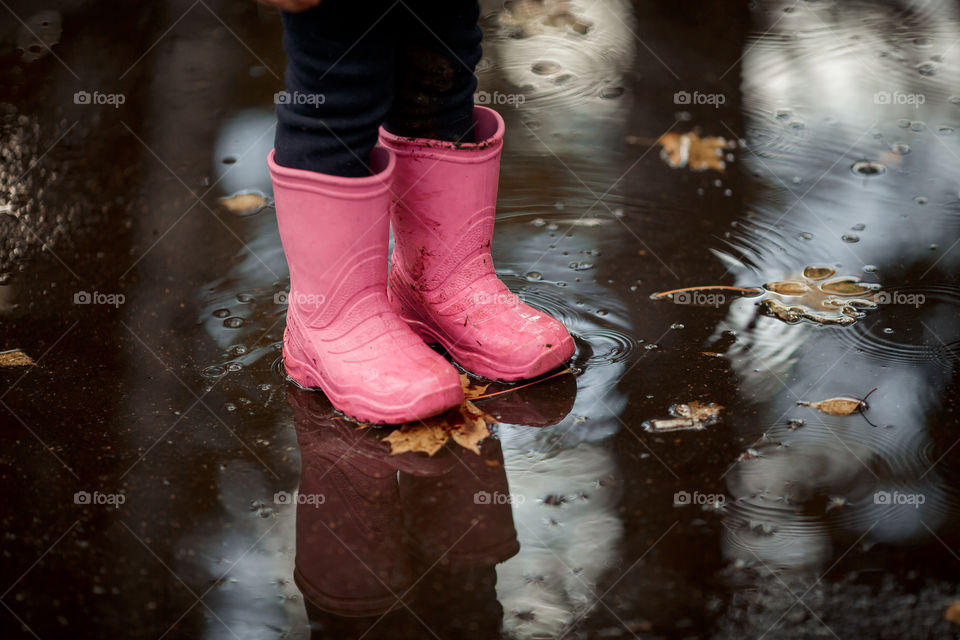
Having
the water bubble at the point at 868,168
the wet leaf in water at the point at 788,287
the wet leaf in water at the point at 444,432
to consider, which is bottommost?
the wet leaf in water at the point at 444,432

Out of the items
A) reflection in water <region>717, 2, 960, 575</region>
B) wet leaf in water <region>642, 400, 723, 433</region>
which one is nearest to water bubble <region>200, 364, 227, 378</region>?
wet leaf in water <region>642, 400, 723, 433</region>

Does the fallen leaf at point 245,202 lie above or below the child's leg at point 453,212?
below

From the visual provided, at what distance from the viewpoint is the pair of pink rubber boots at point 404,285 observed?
4.25 feet

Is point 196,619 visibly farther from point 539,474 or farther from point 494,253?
point 494,253

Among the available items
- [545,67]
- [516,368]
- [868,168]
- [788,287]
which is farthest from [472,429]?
[545,67]

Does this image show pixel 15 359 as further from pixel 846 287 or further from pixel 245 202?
pixel 846 287

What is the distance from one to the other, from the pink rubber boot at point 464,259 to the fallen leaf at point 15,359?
67 centimetres

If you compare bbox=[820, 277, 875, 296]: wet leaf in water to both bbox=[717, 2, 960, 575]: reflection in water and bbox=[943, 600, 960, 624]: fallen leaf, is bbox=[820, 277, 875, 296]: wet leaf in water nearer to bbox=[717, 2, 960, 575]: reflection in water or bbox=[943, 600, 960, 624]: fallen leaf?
bbox=[717, 2, 960, 575]: reflection in water

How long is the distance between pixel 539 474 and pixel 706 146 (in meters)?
1.29

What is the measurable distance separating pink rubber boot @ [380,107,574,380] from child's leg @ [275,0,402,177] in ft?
0.44

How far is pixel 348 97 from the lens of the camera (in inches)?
47.3

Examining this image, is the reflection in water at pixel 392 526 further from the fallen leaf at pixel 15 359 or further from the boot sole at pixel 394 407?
the fallen leaf at pixel 15 359

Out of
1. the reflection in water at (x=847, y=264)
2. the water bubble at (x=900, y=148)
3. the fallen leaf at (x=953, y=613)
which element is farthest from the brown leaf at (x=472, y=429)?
the water bubble at (x=900, y=148)

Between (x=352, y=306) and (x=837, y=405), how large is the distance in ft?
2.57
